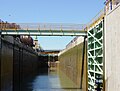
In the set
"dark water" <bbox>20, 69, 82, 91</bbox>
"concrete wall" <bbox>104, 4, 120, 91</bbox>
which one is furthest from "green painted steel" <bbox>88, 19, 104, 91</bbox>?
"dark water" <bbox>20, 69, 82, 91</bbox>

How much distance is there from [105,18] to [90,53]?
7.34 m

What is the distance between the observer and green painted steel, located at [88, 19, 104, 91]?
73.6 ft

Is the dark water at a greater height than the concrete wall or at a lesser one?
lesser

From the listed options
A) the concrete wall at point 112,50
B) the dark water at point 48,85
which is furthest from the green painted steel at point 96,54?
the dark water at point 48,85

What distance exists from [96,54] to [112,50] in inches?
249

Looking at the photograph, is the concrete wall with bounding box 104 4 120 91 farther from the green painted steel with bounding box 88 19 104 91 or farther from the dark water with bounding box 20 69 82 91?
the dark water with bounding box 20 69 82 91

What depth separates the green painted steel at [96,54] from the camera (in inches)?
883

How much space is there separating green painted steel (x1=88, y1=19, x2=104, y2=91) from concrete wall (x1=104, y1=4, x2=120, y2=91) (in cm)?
195

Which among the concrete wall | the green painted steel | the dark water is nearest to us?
the concrete wall

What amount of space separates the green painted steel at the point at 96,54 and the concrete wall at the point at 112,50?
1953 millimetres

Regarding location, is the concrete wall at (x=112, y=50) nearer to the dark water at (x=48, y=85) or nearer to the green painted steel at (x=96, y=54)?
the green painted steel at (x=96, y=54)

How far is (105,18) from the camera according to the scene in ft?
68.0

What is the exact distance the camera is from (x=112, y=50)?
59.4 feet

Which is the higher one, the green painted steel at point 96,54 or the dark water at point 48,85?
the green painted steel at point 96,54
